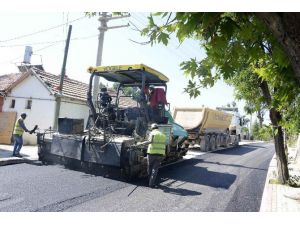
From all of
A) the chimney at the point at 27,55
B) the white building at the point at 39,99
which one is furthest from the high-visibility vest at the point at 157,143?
the chimney at the point at 27,55

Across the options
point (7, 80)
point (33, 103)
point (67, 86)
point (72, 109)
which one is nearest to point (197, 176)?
point (72, 109)

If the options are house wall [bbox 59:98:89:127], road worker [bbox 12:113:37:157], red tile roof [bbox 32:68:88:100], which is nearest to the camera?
road worker [bbox 12:113:37:157]

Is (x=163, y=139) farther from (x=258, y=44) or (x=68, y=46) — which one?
(x=68, y=46)

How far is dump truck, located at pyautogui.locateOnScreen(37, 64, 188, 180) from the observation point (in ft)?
24.8

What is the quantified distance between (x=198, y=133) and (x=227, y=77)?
1422 centimetres

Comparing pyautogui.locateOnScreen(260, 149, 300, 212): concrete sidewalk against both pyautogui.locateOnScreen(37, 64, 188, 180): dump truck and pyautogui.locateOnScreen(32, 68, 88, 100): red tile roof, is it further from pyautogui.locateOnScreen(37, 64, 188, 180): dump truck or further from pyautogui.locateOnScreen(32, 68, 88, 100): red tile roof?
pyautogui.locateOnScreen(32, 68, 88, 100): red tile roof

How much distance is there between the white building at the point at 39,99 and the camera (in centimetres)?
1738

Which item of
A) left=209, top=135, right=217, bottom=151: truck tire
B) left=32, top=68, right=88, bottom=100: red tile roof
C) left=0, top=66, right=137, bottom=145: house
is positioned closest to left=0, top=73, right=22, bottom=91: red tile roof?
left=0, top=66, right=137, bottom=145: house

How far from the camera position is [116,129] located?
28.7 feet

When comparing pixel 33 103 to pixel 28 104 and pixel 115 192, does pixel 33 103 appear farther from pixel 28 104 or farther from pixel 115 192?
pixel 115 192

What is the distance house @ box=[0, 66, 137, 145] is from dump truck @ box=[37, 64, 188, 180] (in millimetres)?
7983

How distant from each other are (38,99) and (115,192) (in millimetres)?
12827

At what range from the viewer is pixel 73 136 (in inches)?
327

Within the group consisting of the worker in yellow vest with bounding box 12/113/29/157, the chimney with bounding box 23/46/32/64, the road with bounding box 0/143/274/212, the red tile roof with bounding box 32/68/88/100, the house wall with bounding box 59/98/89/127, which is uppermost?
the chimney with bounding box 23/46/32/64
